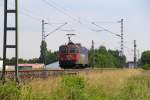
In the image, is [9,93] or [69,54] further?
[69,54]

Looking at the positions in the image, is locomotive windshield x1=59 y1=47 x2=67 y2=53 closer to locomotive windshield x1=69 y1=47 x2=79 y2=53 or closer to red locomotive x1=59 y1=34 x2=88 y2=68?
red locomotive x1=59 y1=34 x2=88 y2=68

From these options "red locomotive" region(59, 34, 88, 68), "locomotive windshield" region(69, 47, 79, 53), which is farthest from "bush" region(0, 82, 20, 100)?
"locomotive windshield" region(69, 47, 79, 53)

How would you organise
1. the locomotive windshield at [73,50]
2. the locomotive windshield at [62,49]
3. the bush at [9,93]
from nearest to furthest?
the bush at [9,93]
the locomotive windshield at [73,50]
the locomotive windshield at [62,49]

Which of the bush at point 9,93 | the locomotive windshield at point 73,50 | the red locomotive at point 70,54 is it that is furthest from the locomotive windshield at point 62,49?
the bush at point 9,93

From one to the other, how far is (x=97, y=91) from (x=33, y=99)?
6194 mm

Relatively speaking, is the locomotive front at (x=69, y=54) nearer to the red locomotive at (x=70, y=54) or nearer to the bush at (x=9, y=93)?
the red locomotive at (x=70, y=54)

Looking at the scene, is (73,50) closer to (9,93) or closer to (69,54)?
(69,54)

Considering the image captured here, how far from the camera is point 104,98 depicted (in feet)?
58.5

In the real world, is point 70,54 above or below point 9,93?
above

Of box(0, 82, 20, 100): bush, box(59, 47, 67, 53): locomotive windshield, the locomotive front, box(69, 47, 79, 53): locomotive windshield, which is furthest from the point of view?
box(59, 47, 67, 53): locomotive windshield

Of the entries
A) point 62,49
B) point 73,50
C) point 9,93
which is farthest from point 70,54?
point 9,93

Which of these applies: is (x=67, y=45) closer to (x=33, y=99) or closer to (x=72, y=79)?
(x=72, y=79)

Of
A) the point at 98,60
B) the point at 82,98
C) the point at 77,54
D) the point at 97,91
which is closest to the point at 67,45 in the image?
the point at 77,54

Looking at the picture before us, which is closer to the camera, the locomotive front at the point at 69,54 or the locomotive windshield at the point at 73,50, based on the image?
the locomotive front at the point at 69,54
